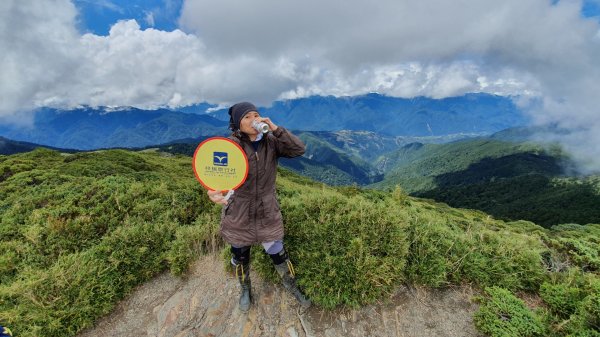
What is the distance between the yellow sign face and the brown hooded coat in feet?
0.47

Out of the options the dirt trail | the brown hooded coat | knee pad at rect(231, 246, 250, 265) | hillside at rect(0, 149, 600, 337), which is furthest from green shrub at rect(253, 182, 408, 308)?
the brown hooded coat

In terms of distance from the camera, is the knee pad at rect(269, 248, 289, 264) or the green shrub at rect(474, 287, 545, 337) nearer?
the green shrub at rect(474, 287, 545, 337)

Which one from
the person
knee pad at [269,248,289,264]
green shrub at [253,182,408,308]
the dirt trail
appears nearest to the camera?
the person

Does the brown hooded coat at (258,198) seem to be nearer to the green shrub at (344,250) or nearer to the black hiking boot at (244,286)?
the black hiking boot at (244,286)

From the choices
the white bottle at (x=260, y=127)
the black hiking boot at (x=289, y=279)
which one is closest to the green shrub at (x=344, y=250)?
the black hiking boot at (x=289, y=279)

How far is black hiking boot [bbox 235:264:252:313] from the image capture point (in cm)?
530

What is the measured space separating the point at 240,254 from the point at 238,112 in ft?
8.34

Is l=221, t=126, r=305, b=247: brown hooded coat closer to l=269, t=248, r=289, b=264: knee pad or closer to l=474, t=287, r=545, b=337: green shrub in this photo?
l=269, t=248, r=289, b=264: knee pad

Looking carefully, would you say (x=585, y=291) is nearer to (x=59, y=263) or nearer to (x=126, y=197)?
(x=59, y=263)

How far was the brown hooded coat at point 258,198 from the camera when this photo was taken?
15.1 ft

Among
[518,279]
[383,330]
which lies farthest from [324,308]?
[518,279]

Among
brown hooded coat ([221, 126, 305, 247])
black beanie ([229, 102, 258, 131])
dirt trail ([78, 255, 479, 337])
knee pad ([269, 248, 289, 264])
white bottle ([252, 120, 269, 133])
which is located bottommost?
dirt trail ([78, 255, 479, 337])

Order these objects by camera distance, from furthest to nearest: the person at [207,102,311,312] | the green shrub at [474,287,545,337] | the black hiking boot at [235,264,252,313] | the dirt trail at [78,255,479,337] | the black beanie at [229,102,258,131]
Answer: the black hiking boot at [235,264,252,313]
the dirt trail at [78,255,479,337]
the person at [207,102,311,312]
the black beanie at [229,102,258,131]
the green shrub at [474,287,545,337]

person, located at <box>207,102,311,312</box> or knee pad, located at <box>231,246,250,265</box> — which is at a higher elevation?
person, located at <box>207,102,311,312</box>
